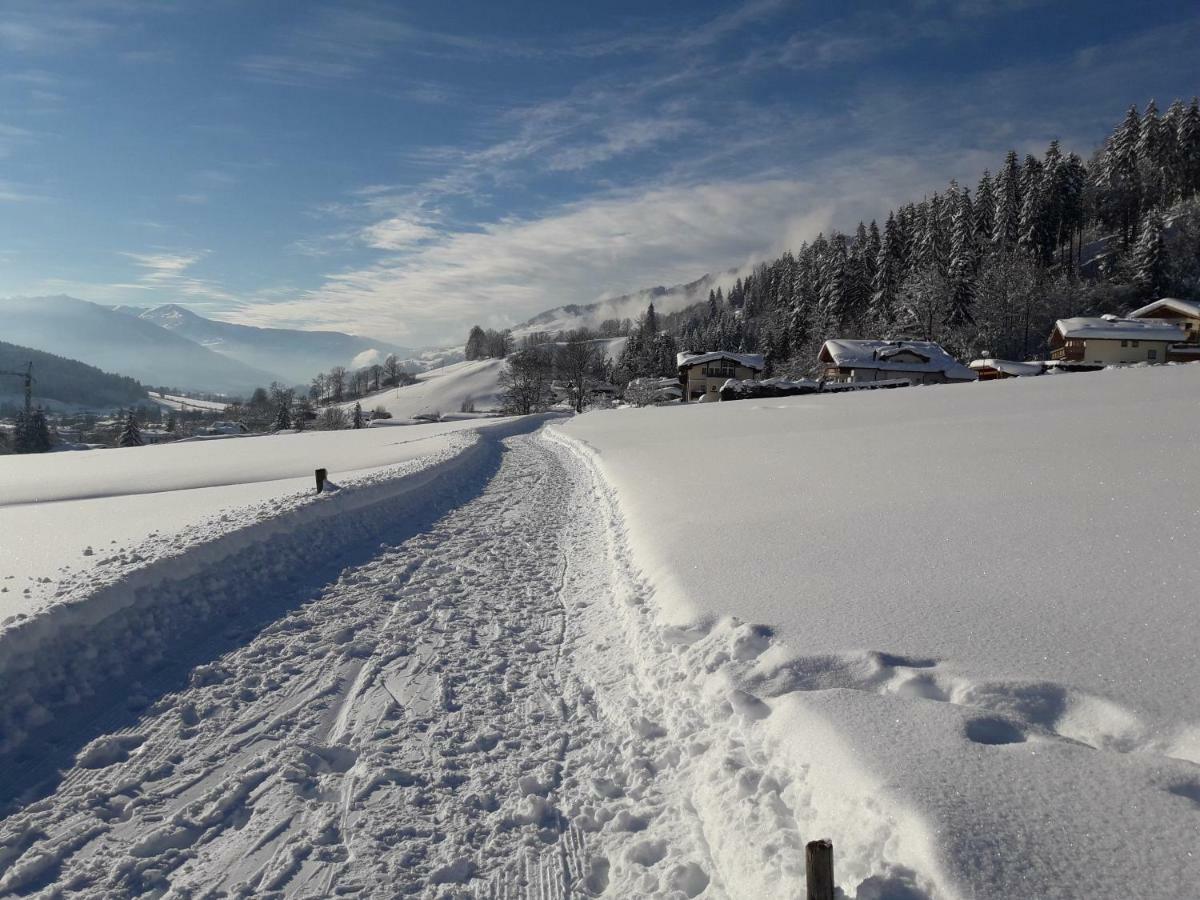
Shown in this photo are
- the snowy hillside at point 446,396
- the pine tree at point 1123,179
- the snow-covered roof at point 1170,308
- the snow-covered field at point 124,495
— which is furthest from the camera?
the snowy hillside at point 446,396

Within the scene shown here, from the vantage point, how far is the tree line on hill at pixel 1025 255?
58.9 m

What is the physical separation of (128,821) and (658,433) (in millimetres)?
26247

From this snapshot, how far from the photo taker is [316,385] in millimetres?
176875

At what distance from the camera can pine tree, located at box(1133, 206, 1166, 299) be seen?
56.0 m

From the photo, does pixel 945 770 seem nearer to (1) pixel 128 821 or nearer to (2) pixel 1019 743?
(2) pixel 1019 743

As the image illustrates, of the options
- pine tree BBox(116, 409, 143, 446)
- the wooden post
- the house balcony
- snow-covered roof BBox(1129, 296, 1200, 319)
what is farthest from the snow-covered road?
pine tree BBox(116, 409, 143, 446)

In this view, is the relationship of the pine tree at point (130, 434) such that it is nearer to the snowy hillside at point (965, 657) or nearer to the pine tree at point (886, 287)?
the snowy hillside at point (965, 657)

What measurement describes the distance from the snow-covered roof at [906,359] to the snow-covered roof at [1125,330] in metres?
8.16

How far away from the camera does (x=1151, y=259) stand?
56875 millimetres

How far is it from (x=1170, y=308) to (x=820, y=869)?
228ft

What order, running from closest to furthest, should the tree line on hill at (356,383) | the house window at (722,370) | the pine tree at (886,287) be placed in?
the pine tree at (886,287) → the house window at (722,370) → the tree line on hill at (356,383)

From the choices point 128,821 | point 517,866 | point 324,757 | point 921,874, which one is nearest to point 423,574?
point 324,757

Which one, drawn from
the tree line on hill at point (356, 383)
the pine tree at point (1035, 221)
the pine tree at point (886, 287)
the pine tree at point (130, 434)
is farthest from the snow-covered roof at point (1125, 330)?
the tree line on hill at point (356, 383)

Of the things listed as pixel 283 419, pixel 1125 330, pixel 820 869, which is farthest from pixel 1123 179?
pixel 283 419
